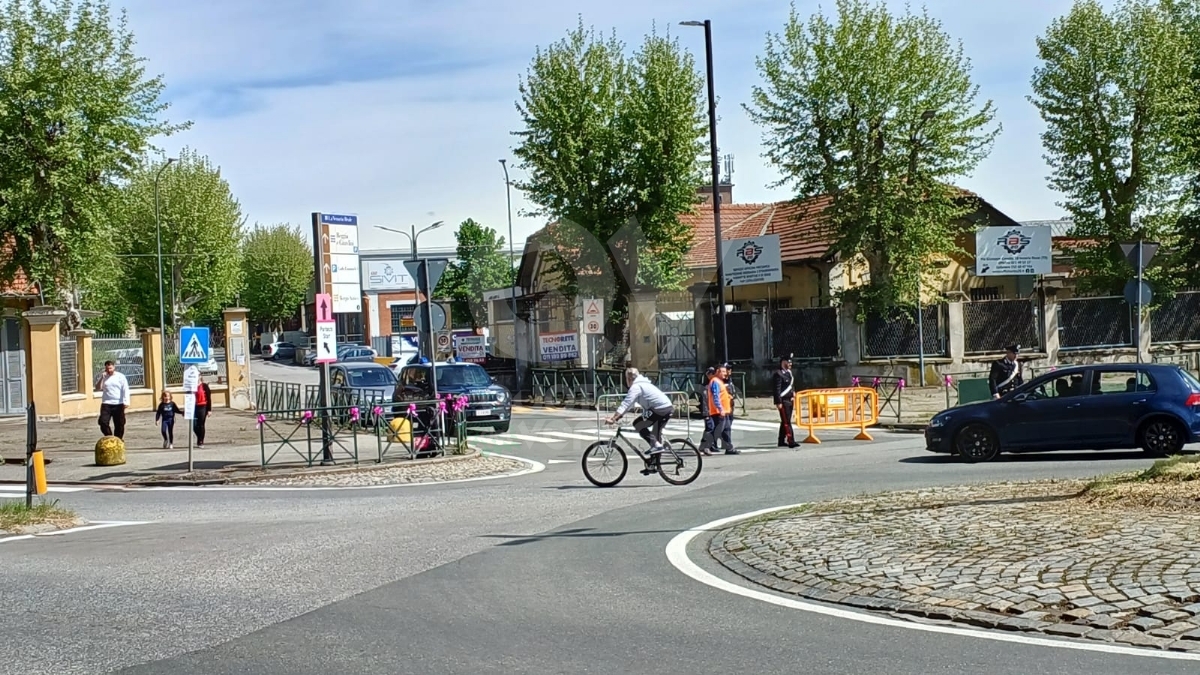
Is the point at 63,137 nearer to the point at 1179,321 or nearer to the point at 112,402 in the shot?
the point at 112,402

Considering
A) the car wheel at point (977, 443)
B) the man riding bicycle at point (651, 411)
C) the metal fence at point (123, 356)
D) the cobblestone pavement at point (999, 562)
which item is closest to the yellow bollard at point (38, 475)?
the man riding bicycle at point (651, 411)

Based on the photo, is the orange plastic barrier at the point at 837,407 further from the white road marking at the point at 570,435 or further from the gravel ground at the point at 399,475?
the gravel ground at the point at 399,475

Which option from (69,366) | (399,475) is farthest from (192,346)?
(69,366)

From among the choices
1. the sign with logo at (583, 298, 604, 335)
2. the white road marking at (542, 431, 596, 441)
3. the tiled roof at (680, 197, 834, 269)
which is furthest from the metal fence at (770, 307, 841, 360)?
the white road marking at (542, 431, 596, 441)

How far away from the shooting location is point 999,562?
8.48 metres

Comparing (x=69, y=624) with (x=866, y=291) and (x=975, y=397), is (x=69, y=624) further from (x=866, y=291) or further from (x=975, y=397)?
(x=866, y=291)

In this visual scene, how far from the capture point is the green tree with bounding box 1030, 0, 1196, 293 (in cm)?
3466

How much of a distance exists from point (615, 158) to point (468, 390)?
41.5 ft

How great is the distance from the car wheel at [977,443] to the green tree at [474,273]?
6681 cm

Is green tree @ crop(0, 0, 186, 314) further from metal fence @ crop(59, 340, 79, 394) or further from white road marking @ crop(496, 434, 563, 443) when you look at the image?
white road marking @ crop(496, 434, 563, 443)

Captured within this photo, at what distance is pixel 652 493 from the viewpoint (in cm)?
1533

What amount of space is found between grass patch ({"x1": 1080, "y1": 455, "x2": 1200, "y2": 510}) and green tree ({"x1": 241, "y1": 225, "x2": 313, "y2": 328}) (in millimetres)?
79277

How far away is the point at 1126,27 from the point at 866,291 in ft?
36.4

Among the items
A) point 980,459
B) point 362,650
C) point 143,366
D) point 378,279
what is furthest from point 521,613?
point 378,279
